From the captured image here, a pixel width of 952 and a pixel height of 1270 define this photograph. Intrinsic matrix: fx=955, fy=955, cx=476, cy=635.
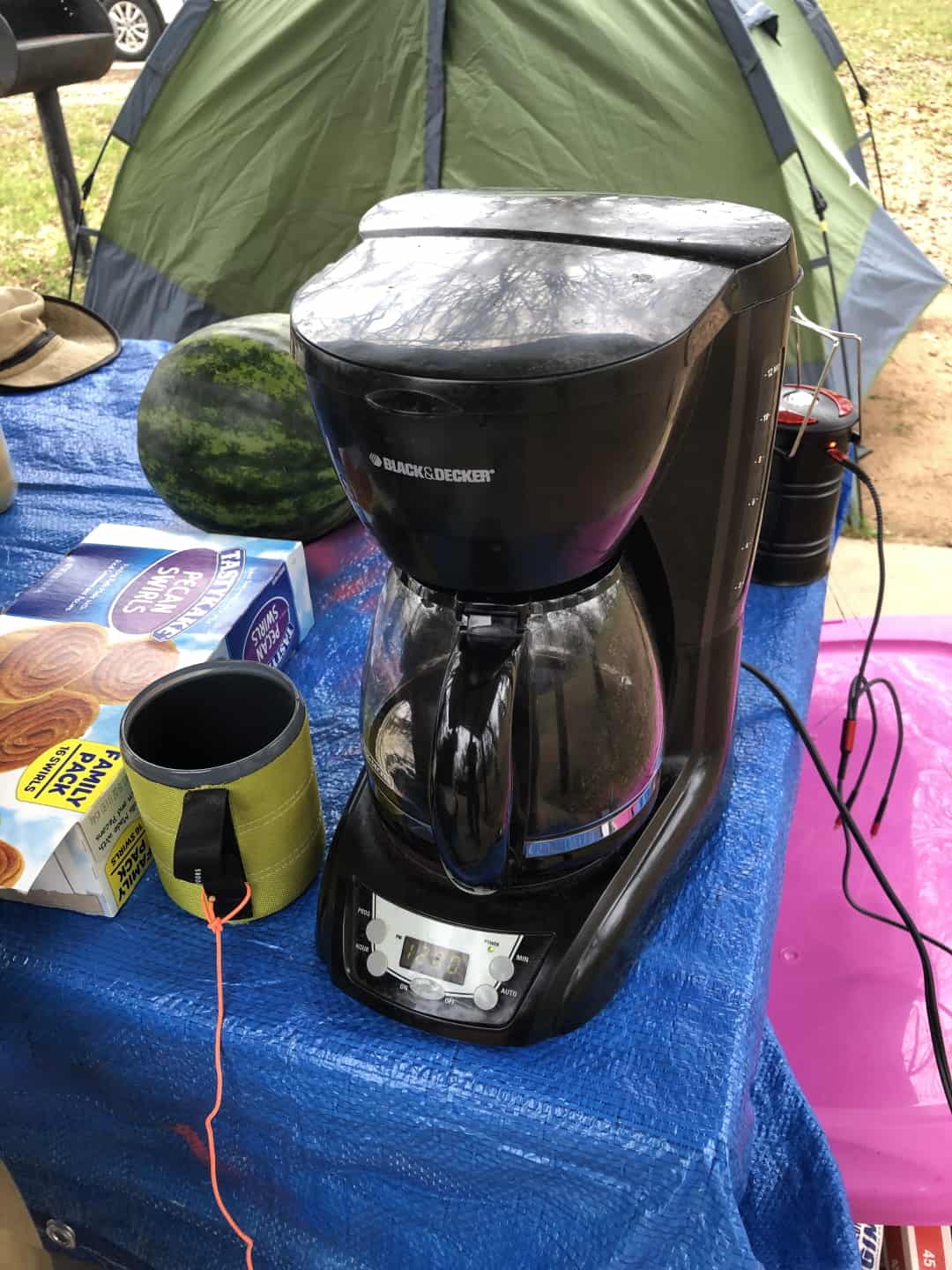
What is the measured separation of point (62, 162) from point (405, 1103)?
254 cm

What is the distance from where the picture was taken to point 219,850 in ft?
1.77

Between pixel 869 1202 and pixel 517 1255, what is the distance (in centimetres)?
36

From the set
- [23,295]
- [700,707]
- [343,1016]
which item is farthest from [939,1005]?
[23,295]

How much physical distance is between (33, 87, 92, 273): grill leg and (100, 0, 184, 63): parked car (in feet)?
9.41

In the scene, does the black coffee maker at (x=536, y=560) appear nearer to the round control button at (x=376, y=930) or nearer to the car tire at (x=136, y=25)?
the round control button at (x=376, y=930)

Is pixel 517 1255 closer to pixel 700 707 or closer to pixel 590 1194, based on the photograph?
pixel 590 1194

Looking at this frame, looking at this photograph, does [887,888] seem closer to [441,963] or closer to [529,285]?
[441,963]

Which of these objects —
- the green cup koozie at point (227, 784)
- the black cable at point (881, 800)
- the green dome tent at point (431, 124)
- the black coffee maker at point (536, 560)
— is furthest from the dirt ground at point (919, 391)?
the green cup koozie at point (227, 784)

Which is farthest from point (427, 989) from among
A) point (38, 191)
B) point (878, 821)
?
point (38, 191)

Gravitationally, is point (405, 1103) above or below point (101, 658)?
below

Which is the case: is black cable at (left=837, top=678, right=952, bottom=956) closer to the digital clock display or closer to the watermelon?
the digital clock display

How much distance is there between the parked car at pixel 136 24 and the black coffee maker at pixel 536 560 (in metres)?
5.23

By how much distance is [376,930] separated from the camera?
22.4 inches

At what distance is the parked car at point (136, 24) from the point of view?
4707 mm
